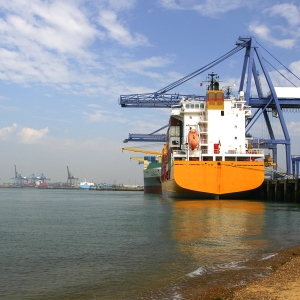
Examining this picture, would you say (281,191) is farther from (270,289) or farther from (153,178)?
(270,289)

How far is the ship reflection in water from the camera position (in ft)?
35.9

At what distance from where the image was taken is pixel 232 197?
105 feet

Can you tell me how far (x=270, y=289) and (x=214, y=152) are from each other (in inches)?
1044

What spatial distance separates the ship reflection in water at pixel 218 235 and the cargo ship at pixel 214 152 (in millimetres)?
8938

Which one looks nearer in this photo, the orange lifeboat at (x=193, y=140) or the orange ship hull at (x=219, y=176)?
the orange ship hull at (x=219, y=176)

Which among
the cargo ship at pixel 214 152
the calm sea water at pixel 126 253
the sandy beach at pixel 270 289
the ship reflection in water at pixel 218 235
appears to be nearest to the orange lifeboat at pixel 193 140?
the cargo ship at pixel 214 152

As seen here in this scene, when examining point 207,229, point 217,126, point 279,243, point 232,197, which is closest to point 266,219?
point 207,229

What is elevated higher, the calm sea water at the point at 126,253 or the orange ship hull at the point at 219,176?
the orange ship hull at the point at 219,176

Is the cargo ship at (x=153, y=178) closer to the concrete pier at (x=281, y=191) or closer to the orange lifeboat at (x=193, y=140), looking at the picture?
the concrete pier at (x=281, y=191)

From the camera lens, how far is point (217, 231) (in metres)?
15.3

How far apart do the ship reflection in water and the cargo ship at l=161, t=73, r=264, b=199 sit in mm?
8938

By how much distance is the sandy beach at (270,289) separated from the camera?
262 inches

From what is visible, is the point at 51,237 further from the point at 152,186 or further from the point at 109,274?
the point at 152,186

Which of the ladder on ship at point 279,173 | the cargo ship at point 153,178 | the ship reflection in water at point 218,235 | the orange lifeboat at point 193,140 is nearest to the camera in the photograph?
the ship reflection in water at point 218,235
